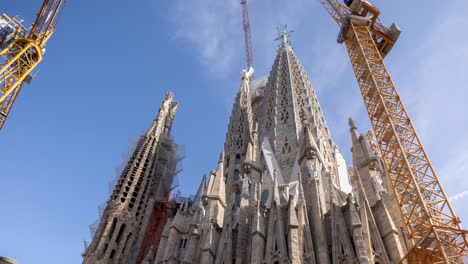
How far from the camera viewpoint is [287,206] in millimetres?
17562

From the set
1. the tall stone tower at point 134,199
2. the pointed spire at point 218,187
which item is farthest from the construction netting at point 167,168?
the pointed spire at point 218,187

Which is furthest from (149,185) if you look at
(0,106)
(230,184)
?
(0,106)

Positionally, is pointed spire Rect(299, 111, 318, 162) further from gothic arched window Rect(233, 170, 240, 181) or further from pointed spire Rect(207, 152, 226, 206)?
gothic arched window Rect(233, 170, 240, 181)

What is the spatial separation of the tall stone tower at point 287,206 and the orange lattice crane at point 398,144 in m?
1.11

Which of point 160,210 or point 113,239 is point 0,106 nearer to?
point 113,239

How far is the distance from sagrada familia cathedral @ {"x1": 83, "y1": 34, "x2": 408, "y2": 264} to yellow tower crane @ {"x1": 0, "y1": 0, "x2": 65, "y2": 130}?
11.1 meters

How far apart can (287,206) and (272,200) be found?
76 centimetres

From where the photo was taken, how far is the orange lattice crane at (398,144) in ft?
54.5

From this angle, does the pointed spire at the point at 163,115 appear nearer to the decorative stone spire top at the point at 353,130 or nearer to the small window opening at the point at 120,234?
the small window opening at the point at 120,234

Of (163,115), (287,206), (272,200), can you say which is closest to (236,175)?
(272,200)

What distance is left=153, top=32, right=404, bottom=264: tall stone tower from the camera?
1554 centimetres

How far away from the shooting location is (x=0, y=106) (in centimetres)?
2122

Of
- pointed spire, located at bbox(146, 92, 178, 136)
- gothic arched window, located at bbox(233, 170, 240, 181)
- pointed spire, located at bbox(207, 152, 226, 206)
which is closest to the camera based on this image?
pointed spire, located at bbox(207, 152, 226, 206)

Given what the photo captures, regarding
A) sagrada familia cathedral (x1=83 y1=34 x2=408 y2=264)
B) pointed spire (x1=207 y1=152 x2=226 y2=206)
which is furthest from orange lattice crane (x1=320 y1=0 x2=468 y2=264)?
pointed spire (x1=207 y1=152 x2=226 y2=206)
